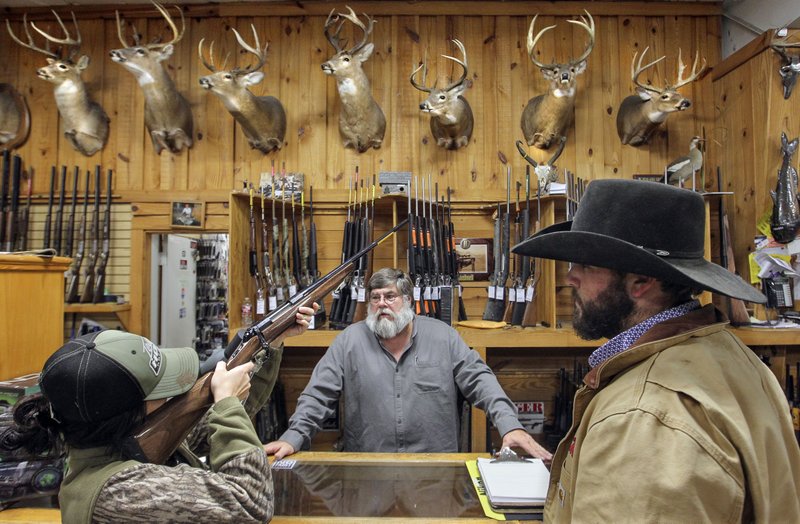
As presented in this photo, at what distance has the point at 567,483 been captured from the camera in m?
1.07

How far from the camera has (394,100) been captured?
4141mm

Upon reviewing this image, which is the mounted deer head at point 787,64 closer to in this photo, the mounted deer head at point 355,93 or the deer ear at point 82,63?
the mounted deer head at point 355,93

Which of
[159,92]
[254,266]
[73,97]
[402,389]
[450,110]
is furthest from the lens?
[73,97]

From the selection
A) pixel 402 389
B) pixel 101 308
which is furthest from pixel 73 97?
pixel 402 389

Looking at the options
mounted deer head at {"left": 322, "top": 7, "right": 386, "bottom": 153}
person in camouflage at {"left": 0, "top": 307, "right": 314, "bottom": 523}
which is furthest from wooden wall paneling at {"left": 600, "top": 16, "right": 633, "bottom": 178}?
person in camouflage at {"left": 0, "top": 307, "right": 314, "bottom": 523}

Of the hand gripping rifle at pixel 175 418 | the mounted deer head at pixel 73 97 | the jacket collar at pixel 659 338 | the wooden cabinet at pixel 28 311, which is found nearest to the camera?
the jacket collar at pixel 659 338

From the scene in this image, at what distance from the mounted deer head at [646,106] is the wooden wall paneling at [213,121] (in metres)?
3.16

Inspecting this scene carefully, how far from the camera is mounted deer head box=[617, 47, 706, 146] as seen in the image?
3.67 meters

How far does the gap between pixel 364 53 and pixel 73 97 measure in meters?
2.44

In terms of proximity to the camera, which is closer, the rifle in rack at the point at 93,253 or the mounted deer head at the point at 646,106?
the mounted deer head at the point at 646,106

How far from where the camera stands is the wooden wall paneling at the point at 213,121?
13.6 ft

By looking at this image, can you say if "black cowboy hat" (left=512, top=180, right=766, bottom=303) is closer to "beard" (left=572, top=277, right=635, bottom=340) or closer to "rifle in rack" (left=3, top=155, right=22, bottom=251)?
"beard" (left=572, top=277, right=635, bottom=340)

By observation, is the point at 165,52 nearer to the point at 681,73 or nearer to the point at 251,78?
the point at 251,78

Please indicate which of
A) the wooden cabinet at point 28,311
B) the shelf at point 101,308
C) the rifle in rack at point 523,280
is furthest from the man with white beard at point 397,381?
the shelf at point 101,308
